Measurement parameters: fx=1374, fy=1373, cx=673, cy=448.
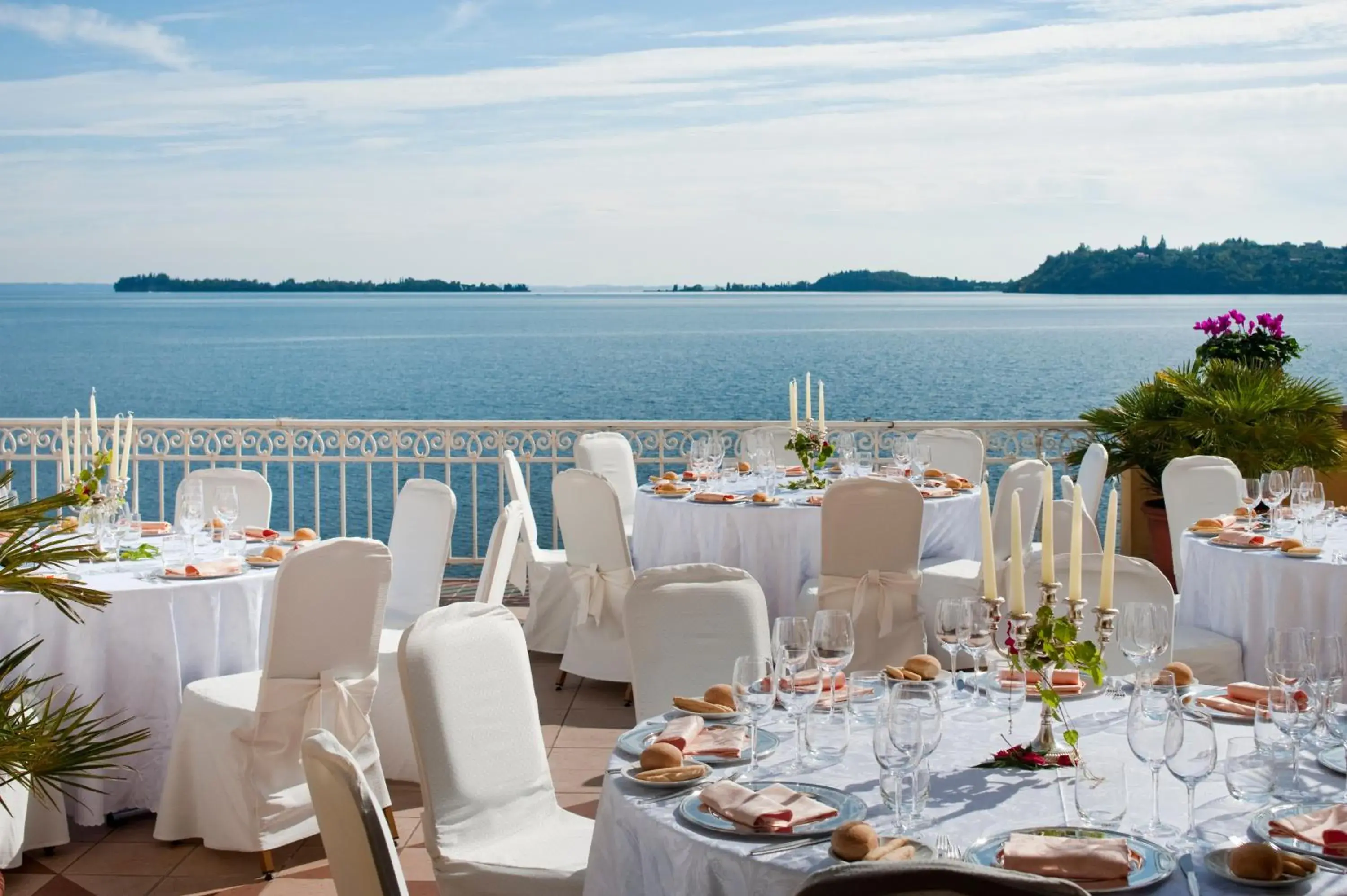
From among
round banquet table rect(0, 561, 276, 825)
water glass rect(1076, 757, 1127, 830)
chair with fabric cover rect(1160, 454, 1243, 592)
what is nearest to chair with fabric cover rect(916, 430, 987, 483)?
chair with fabric cover rect(1160, 454, 1243, 592)

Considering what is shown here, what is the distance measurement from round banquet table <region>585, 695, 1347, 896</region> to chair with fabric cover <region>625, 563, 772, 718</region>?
80 centimetres

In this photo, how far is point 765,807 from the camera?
91.1 inches

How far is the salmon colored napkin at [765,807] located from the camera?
2.27 meters

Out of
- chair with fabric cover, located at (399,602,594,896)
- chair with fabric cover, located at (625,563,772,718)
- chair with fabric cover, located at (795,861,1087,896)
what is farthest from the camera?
chair with fabric cover, located at (625,563,772,718)

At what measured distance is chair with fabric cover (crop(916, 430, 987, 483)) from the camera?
802cm

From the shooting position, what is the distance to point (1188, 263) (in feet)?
155

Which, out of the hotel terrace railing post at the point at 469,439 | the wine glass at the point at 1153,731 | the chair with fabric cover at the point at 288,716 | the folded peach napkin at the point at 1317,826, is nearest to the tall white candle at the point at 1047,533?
the wine glass at the point at 1153,731

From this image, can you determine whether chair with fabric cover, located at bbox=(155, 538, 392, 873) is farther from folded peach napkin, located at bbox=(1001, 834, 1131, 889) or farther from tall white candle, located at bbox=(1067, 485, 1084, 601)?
folded peach napkin, located at bbox=(1001, 834, 1131, 889)

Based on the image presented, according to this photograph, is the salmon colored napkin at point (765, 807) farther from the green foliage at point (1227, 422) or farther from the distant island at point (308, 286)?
the distant island at point (308, 286)

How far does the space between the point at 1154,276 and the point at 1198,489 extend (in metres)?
46.1

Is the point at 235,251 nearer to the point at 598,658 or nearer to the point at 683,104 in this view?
the point at 683,104

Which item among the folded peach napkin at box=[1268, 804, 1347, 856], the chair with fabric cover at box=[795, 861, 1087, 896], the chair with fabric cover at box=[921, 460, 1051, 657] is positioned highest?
the chair with fabric cover at box=[795, 861, 1087, 896]

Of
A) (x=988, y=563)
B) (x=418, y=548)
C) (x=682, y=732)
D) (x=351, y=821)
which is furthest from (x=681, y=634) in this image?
(x=418, y=548)

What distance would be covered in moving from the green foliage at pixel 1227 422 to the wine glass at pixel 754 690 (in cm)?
615
